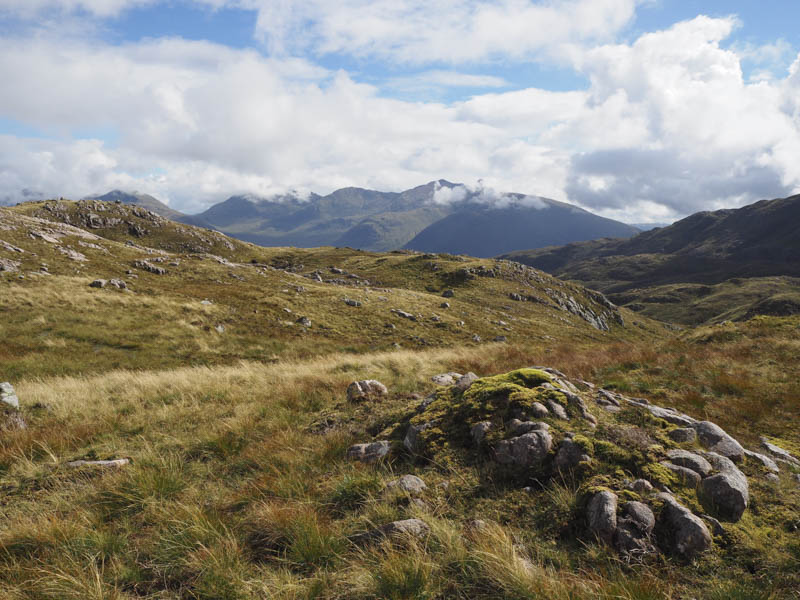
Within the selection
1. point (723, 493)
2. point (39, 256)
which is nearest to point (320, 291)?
point (39, 256)

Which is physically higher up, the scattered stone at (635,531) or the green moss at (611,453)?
the green moss at (611,453)

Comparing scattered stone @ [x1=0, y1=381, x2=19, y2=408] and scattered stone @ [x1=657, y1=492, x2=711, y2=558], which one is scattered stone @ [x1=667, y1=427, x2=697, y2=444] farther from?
scattered stone @ [x1=0, y1=381, x2=19, y2=408]

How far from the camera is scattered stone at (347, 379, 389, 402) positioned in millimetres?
9352

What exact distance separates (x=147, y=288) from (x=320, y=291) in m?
18.9

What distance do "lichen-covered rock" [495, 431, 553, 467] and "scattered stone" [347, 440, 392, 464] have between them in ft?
6.50

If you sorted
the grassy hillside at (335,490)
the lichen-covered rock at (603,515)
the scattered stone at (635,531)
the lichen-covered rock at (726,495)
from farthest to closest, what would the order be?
the lichen-covered rock at (726,495), the lichen-covered rock at (603,515), the scattered stone at (635,531), the grassy hillside at (335,490)

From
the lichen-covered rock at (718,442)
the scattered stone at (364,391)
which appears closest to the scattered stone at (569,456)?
the lichen-covered rock at (718,442)

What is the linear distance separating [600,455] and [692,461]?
1283mm

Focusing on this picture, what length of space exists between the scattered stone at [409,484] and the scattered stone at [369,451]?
3.23 feet

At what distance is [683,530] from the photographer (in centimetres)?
400

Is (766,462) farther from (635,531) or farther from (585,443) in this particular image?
(635,531)

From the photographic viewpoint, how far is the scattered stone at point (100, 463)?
6059mm

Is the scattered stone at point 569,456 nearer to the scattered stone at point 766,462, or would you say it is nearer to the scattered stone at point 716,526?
the scattered stone at point 716,526

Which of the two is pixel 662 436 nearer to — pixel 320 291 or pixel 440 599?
pixel 440 599
